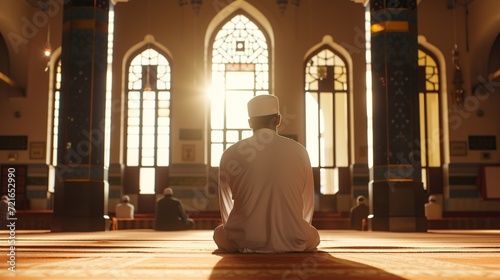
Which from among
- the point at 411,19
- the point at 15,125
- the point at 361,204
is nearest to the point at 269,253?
the point at 411,19

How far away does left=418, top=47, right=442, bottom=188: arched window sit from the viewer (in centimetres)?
1341

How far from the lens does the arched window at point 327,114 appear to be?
527 inches

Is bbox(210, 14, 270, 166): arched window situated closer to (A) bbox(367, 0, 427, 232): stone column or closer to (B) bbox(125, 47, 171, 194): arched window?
(B) bbox(125, 47, 171, 194): arched window

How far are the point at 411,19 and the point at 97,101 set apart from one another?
4283 millimetres

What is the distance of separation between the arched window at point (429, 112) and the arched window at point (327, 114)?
1603mm

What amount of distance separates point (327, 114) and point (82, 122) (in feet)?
21.4

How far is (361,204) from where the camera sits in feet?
33.9

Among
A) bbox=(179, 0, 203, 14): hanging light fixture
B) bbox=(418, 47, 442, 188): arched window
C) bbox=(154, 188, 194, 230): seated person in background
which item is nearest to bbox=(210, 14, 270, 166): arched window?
bbox=(179, 0, 203, 14): hanging light fixture

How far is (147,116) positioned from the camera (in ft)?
44.4

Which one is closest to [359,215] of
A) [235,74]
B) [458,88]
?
[458,88]

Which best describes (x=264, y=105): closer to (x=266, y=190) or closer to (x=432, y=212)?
(x=266, y=190)

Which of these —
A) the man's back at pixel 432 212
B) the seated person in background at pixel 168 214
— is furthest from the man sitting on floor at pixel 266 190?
the man's back at pixel 432 212

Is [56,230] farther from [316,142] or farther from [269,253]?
[316,142]

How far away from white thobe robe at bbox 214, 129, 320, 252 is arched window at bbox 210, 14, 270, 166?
10.0 m
